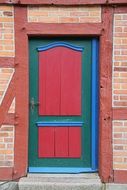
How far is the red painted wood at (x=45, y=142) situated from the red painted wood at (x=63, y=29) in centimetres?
141

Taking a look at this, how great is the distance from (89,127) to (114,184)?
90 centimetres

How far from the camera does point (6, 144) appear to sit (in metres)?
5.43

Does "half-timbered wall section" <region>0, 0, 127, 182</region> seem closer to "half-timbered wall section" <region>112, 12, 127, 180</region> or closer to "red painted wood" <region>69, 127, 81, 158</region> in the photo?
"half-timbered wall section" <region>112, 12, 127, 180</region>

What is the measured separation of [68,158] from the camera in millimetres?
5691

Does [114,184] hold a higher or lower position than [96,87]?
lower

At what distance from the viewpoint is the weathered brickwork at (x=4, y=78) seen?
213 inches

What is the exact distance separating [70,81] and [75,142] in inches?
35.7

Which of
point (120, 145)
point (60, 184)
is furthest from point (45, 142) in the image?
point (120, 145)

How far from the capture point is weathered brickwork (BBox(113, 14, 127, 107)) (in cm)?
536

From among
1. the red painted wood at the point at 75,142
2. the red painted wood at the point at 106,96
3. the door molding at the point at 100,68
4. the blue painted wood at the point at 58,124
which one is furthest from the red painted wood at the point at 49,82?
the red painted wood at the point at 106,96

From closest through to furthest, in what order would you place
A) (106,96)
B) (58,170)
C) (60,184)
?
(60,184)
(106,96)
(58,170)

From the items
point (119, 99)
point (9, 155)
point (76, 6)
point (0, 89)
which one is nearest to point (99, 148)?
point (119, 99)

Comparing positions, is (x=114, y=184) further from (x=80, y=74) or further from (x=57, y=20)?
(x=57, y=20)

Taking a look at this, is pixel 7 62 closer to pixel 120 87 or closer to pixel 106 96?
pixel 106 96
